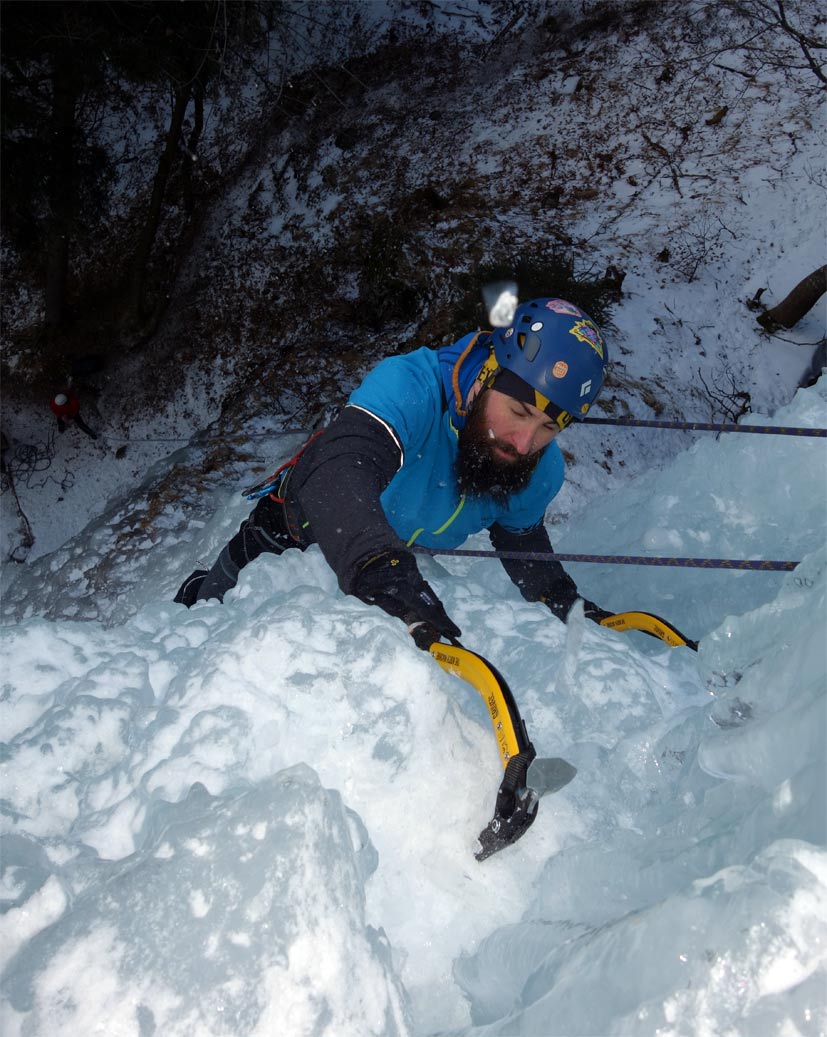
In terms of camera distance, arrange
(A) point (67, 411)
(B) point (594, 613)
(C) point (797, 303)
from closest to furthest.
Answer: (B) point (594, 613)
(C) point (797, 303)
(A) point (67, 411)

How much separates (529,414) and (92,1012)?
179cm

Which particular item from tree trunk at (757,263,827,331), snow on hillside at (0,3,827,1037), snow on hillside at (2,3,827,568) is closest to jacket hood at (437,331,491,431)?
snow on hillside at (0,3,827,1037)

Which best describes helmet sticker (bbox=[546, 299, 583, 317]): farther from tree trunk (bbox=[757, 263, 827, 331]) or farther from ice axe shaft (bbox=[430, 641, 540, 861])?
tree trunk (bbox=[757, 263, 827, 331])

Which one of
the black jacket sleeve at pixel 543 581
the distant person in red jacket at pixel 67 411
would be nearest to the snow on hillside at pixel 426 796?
the black jacket sleeve at pixel 543 581

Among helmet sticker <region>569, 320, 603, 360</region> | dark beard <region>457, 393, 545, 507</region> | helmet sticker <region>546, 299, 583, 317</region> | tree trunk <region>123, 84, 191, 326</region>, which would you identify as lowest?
dark beard <region>457, 393, 545, 507</region>

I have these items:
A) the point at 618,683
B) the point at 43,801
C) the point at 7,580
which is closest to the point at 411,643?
the point at 618,683

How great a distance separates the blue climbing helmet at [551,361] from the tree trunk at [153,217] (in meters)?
6.88

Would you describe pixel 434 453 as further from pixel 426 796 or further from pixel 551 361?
pixel 426 796

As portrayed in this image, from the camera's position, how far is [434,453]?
91.7 inches

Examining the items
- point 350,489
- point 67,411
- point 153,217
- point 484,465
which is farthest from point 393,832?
point 153,217

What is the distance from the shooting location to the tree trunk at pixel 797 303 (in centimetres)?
591

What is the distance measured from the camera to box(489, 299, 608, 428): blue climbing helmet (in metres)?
2.12

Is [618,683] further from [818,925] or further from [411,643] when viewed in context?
[818,925]

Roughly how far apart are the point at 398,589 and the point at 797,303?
235 inches
